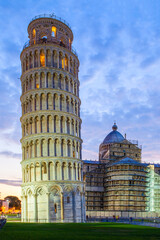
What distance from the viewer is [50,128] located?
5212cm

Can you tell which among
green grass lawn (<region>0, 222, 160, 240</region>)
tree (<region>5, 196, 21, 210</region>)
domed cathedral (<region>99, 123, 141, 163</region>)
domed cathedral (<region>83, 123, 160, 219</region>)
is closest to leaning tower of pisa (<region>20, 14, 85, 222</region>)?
A: green grass lawn (<region>0, 222, 160, 240</region>)

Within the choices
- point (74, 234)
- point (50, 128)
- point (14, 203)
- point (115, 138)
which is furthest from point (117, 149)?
point (14, 203)

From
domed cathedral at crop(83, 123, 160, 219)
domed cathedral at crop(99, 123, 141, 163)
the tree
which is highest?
domed cathedral at crop(99, 123, 141, 163)

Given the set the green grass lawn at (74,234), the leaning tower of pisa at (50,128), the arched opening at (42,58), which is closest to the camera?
the green grass lawn at (74,234)

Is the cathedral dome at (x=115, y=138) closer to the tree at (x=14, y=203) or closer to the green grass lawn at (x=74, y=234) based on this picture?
the green grass lawn at (x=74, y=234)

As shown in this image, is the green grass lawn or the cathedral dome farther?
the cathedral dome

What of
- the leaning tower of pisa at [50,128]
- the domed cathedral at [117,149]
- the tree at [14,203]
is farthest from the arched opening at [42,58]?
the tree at [14,203]

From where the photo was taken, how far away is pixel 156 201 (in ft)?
286

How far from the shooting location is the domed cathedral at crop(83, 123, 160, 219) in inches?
3191

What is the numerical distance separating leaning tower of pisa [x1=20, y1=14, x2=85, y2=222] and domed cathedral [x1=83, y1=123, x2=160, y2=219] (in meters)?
25.1

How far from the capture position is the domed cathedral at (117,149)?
96.2 m

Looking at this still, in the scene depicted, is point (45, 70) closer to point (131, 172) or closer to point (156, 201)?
point (131, 172)

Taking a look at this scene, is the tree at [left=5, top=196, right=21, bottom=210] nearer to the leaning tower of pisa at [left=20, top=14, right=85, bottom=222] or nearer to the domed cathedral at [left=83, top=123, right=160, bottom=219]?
the domed cathedral at [left=83, top=123, right=160, bottom=219]

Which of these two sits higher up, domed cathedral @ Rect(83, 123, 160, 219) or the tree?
domed cathedral @ Rect(83, 123, 160, 219)
